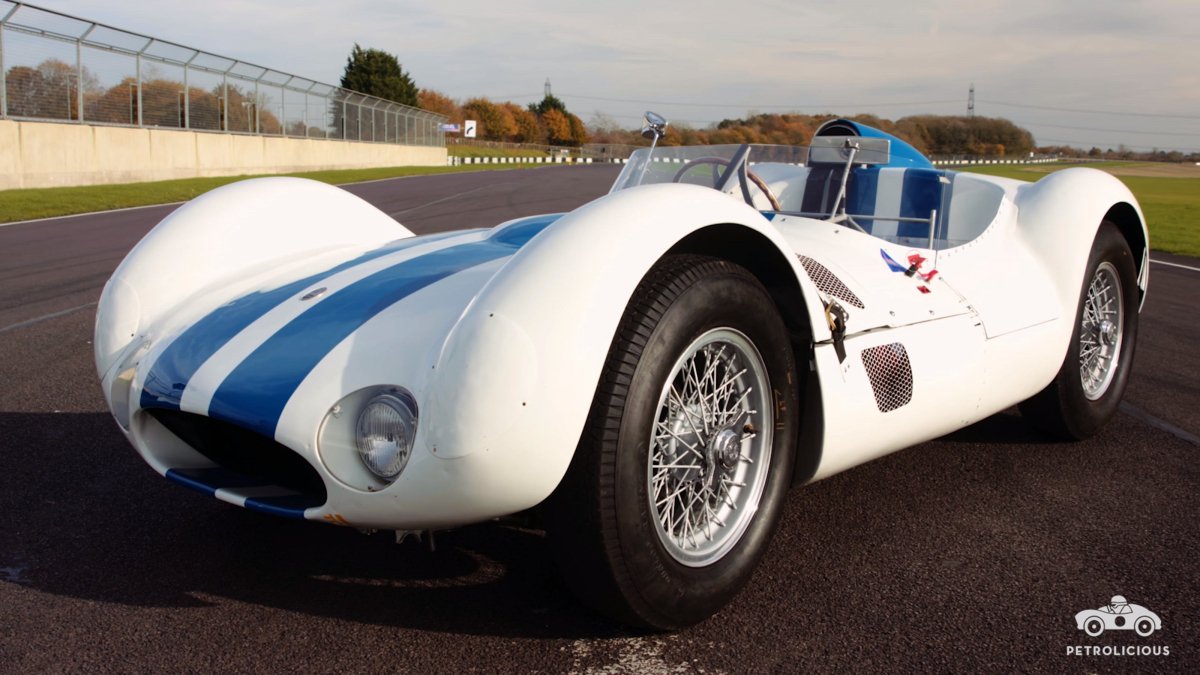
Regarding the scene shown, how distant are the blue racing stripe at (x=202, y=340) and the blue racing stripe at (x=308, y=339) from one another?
161 mm

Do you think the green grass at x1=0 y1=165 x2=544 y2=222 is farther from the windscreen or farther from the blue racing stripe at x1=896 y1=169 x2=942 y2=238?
the blue racing stripe at x1=896 y1=169 x2=942 y2=238

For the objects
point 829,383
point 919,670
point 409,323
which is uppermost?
point 409,323

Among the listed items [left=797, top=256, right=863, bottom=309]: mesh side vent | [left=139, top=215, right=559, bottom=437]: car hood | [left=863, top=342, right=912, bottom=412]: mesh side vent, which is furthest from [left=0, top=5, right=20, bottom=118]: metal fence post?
[left=863, top=342, right=912, bottom=412]: mesh side vent

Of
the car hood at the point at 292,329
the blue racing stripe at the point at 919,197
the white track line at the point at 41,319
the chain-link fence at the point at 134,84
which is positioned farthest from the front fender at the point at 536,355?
the chain-link fence at the point at 134,84

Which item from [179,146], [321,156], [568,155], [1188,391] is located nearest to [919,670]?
[1188,391]

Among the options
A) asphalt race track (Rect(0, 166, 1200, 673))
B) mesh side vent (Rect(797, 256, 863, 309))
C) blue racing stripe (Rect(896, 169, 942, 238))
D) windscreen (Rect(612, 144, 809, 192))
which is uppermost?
windscreen (Rect(612, 144, 809, 192))

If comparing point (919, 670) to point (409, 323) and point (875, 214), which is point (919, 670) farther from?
point (875, 214)

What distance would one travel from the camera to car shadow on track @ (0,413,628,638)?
254 centimetres

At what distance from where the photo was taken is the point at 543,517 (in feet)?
7.48

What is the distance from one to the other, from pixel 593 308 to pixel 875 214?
2.48m

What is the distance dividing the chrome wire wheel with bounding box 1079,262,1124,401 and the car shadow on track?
2750mm

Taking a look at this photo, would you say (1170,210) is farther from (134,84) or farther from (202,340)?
(202,340)

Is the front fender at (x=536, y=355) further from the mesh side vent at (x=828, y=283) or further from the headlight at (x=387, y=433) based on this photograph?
the mesh side vent at (x=828, y=283)

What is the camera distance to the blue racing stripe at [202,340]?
102 inches
